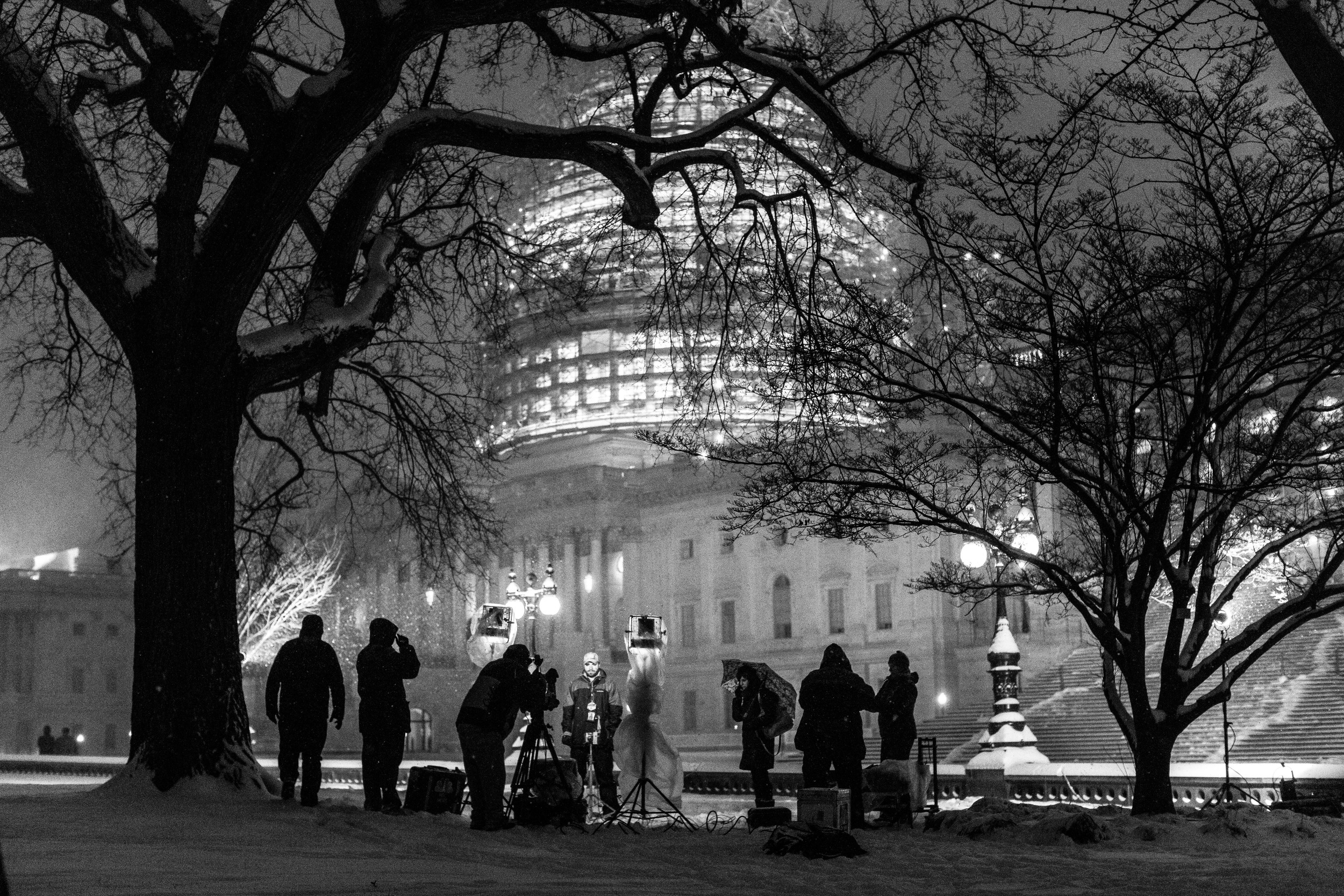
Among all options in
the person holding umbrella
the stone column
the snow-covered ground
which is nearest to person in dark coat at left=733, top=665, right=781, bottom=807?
the person holding umbrella

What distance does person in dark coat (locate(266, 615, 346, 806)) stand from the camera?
1427 centimetres

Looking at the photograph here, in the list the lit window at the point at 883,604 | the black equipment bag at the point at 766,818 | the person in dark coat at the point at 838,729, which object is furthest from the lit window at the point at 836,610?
the black equipment bag at the point at 766,818

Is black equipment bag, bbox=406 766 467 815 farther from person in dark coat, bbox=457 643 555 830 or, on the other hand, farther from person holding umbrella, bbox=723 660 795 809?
person holding umbrella, bbox=723 660 795 809

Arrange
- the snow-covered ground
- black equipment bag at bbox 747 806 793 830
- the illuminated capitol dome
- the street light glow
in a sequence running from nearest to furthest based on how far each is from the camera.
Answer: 1. the snow-covered ground
2. black equipment bag at bbox 747 806 793 830
3. the street light glow
4. the illuminated capitol dome

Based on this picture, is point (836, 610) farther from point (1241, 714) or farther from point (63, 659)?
point (63, 659)

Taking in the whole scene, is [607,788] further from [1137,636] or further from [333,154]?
[333,154]

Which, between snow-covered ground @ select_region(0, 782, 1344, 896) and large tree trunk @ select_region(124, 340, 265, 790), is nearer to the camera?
snow-covered ground @ select_region(0, 782, 1344, 896)

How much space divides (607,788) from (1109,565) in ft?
22.8

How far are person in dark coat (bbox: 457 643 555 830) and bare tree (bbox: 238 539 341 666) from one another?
33.6m

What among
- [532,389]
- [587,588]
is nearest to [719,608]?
[587,588]

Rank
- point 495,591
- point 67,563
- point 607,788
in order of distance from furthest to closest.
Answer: point 67,563 → point 495,591 → point 607,788

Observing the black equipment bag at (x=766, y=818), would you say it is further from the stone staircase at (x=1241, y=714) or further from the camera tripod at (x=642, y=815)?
the stone staircase at (x=1241, y=714)

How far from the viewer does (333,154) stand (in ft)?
45.5

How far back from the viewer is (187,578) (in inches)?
521
